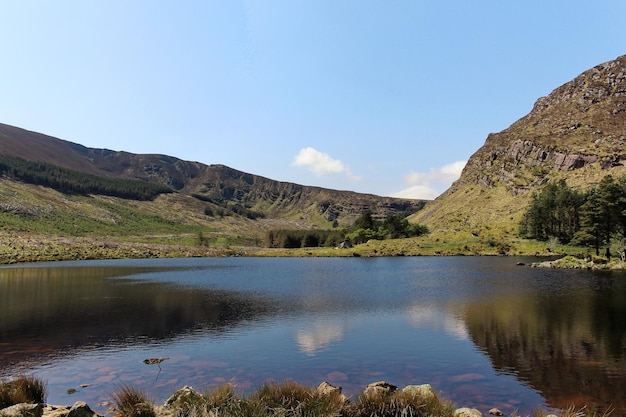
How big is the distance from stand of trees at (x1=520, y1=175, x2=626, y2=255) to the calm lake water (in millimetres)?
38841

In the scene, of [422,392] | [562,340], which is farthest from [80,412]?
[562,340]

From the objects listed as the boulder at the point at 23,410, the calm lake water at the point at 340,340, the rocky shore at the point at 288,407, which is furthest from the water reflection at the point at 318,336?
the boulder at the point at 23,410

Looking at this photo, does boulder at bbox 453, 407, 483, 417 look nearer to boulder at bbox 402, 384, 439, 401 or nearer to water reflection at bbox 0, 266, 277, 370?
boulder at bbox 402, 384, 439, 401

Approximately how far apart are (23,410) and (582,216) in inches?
5203

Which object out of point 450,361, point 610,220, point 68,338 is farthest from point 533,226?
point 68,338

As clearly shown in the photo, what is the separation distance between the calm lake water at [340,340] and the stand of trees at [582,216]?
38841mm

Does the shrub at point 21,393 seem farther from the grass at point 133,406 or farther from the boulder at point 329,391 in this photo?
the boulder at point 329,391

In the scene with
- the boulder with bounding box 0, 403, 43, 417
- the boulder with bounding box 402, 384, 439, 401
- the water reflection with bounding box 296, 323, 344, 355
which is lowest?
the water reflection with bounding box 296, 323, 344, 355

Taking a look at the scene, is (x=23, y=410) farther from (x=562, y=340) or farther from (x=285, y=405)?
(x=562, y=340)

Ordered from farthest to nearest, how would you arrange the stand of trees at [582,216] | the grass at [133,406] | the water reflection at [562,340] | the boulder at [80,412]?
the stand of trees at [582,216] < the water reflection at [562,340] < the grass at [133,406] < the boulder at [80,412]

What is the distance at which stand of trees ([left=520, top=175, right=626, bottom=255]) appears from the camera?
8944 centimetres

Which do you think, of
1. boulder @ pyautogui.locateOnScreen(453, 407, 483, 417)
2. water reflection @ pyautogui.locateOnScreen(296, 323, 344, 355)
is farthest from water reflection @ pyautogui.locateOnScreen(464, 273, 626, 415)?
water reflection @ pyautogui.locateOnScreen(296, 323, 344, 355)

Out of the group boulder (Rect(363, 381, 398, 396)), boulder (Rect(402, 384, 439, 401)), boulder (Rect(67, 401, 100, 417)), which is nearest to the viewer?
boulder (Rect(67, 401, 100, 417))

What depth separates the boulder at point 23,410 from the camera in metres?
15.1
